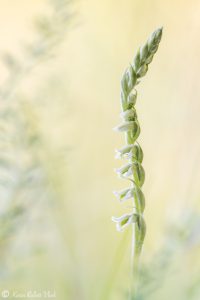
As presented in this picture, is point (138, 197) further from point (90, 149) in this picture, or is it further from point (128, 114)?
point (90, 149)

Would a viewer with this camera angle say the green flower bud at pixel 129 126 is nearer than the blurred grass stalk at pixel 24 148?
Yes

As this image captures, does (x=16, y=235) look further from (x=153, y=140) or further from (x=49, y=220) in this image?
(x=153, y=140)

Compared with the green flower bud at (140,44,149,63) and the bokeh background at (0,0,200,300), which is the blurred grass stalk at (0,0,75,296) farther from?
the green flower bud at (140,44,149,63)

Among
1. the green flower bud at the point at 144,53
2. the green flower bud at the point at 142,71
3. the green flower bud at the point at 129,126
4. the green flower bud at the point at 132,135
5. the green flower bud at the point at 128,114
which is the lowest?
the green flower bud at the point at 132,135

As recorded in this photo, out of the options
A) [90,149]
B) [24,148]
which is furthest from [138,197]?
[90,149]

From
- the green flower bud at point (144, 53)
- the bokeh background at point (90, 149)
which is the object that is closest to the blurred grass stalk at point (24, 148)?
the bokeh background at point (90, 149)

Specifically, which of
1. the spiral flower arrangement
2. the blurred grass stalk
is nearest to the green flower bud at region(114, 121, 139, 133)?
the spiral flower arrangement

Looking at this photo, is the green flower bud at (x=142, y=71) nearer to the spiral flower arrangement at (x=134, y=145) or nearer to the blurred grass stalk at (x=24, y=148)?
the spiral flower arrangement at (x=134, y=145)

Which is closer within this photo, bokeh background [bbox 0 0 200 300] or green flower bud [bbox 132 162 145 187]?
green flower bud [bbox 132 162 145 187]

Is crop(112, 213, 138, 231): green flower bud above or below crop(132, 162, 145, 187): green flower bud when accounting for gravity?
below
